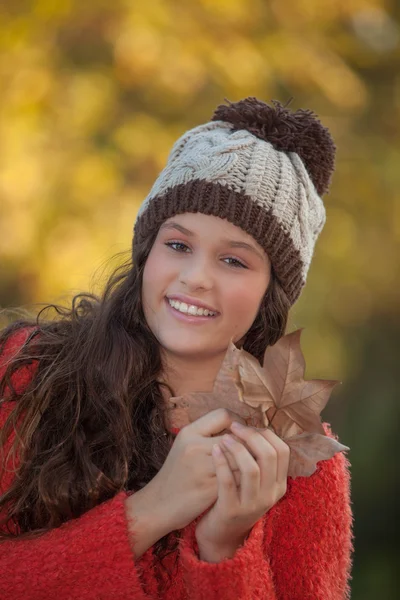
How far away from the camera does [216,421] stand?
1776 mm

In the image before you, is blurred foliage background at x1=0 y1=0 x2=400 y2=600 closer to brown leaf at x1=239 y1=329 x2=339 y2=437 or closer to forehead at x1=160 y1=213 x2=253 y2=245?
forehead at x1=160 y1=213 x2=253 y2=245

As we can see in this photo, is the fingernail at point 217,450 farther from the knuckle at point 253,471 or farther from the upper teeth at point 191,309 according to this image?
the upper teeth at point 191,309

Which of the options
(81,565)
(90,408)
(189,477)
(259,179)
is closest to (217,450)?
(189,477)

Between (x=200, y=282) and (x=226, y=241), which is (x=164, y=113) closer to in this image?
(x=226, y=241)

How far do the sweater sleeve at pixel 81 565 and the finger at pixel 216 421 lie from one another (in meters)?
0.34

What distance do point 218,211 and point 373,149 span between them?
2.38 metres

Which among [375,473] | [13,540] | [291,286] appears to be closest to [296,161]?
[291,286]

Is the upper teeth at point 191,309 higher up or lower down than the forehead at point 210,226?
lower down

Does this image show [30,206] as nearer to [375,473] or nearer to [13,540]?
[13,540]

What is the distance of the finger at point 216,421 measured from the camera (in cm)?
177

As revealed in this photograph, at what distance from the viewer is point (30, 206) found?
12.7 feet

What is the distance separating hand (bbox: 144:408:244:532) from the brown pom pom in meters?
1.07

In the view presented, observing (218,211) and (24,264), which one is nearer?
(218,211)

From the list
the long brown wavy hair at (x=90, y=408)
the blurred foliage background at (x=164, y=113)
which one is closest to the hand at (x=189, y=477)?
the long brown wavy hair at (x=90, y=408)
